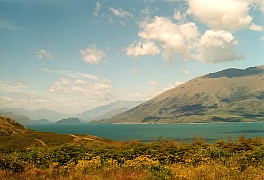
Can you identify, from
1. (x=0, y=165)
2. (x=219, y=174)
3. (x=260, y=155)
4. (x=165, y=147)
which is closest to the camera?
(x=219, y=174)

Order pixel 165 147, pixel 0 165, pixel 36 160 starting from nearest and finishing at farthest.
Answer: pixel 0 165 < pixel 36 160 < pixel 165 147

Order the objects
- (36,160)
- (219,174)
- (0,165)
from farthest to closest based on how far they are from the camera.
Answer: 1. (36,160)
2. (0,165)
3. (219,174)

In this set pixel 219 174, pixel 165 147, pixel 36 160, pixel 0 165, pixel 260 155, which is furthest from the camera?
pixel 165 147

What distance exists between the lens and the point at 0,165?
34.7 feet

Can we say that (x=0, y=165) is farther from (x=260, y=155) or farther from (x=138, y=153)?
(x=260, y=155)

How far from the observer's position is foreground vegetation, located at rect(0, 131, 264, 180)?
9812mm

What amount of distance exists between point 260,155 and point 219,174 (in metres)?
3.58

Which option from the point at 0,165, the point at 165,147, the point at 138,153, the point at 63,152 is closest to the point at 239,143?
the point at 165,147

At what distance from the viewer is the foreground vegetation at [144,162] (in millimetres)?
9812

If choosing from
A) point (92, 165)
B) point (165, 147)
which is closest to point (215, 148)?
point (165, 147)

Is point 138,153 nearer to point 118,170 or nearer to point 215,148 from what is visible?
point 118,170

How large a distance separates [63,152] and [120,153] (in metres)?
3.01

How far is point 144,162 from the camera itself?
10.9m

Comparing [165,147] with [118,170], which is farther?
[165,147]
